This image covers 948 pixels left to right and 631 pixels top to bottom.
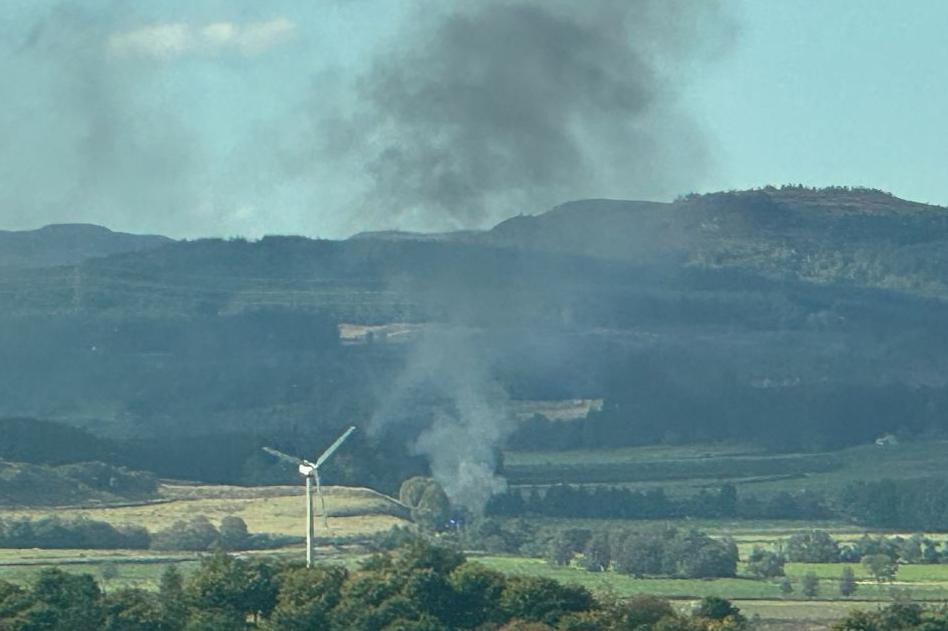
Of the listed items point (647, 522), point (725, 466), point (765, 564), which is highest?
point (725, 466)

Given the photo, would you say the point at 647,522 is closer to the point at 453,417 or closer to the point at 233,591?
the point at 453,417

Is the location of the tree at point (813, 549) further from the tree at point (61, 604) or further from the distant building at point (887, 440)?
the distant building at point (887, 440)

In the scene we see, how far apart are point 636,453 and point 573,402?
2012 centimetres

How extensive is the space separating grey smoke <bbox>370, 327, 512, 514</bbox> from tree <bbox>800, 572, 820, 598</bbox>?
38.1m

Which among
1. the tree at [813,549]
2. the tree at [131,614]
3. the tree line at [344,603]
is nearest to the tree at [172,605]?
the tree line at [344,603]

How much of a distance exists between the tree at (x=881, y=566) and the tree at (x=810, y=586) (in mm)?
3408

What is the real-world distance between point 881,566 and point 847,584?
27.3ft

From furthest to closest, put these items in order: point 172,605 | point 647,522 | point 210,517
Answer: point 647,522 < point 210,517 < point 172,605

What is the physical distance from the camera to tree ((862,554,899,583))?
10895cm

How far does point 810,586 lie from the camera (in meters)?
103

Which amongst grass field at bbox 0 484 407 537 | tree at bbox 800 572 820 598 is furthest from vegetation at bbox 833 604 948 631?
grass field at bbox 0 484 407 537

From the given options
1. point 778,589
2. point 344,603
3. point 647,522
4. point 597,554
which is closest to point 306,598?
point 344,603

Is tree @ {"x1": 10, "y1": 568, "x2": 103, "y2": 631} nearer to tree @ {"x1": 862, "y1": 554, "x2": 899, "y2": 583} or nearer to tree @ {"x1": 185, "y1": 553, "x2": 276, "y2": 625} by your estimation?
tree @ {"x1": 185, "y1": 553, "x2": 276, "y2": 625}

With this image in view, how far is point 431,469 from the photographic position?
15338 cm
